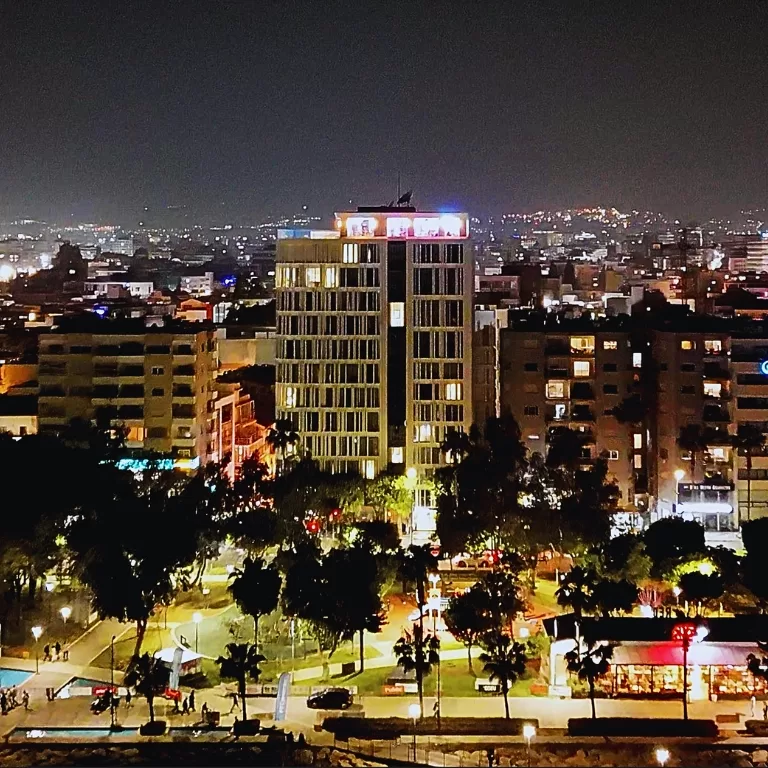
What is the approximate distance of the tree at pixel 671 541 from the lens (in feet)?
28.2

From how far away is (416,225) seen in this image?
12742mm

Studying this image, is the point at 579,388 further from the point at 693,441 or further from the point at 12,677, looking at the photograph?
the point at 12,677

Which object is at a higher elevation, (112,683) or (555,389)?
(555,389)

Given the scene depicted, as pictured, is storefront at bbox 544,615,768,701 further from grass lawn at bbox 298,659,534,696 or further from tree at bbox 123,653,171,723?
tree at bbox 123,653,171,723

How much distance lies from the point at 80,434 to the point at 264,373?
18.1 feet

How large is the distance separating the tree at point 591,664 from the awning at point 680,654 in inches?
7.5

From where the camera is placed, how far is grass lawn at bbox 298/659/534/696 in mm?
6863

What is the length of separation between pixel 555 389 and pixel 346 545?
4.15 m

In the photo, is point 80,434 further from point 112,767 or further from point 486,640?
point 112,767

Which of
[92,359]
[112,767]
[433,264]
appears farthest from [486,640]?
[92,359]

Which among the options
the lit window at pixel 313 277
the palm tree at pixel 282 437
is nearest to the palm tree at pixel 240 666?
the palm tree at pixel 282 437

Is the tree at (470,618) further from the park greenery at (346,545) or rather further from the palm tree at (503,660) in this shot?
the palm tree at (503,660)

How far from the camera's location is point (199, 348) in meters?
13.1

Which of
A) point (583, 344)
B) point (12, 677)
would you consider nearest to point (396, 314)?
point (583, 344)
